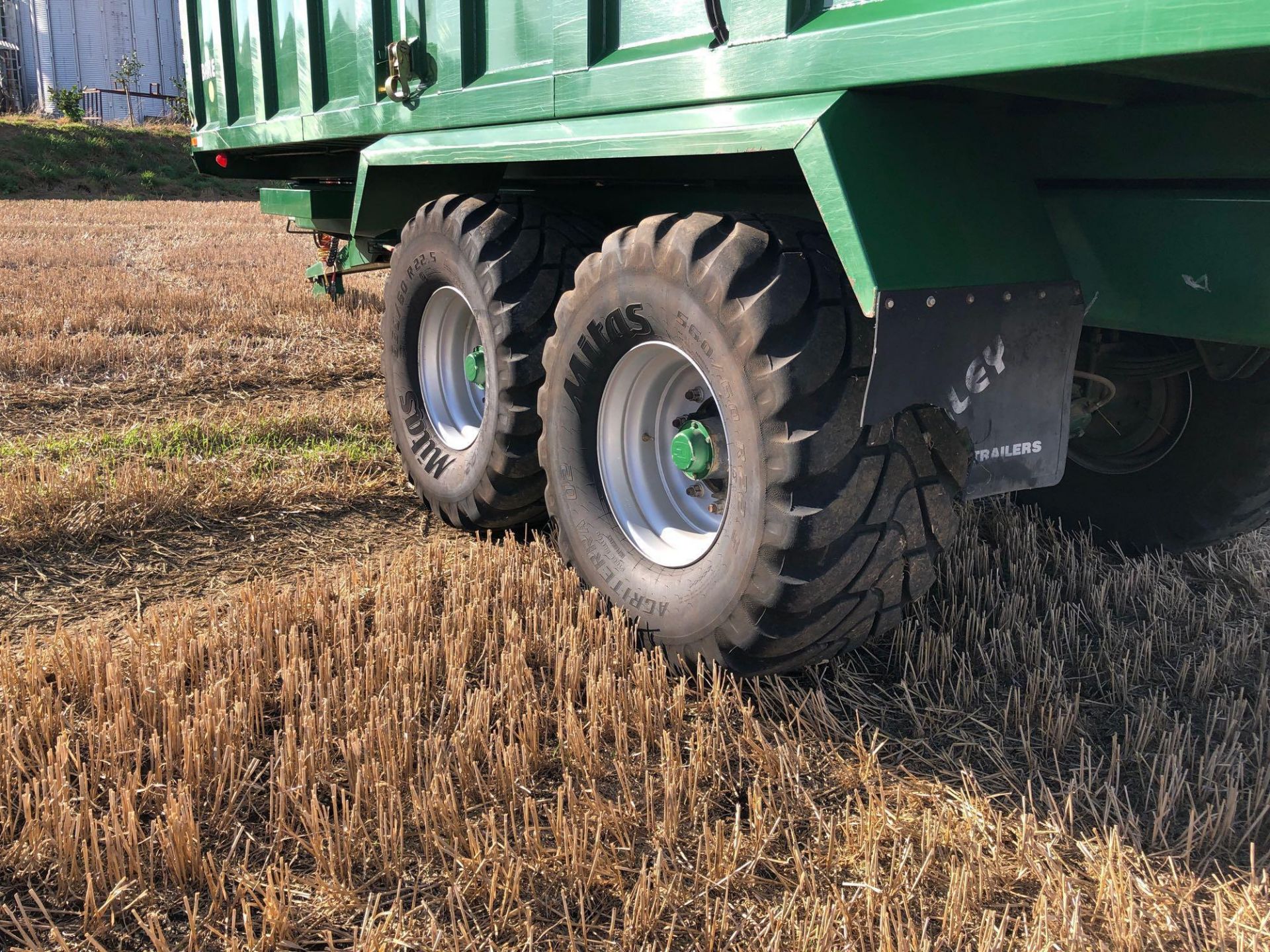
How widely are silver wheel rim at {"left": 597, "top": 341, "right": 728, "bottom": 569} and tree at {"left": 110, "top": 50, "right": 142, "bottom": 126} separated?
112 feet

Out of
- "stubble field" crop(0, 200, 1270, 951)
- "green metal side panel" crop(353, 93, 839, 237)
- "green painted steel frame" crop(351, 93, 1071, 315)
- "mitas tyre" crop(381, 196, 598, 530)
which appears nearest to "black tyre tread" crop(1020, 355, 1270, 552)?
"stubble field" crop(0, 200, 1270, 951)

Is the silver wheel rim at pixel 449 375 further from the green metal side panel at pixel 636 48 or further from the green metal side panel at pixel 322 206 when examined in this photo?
the green metal side panel at pixel 322 206

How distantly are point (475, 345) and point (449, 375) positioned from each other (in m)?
0.17

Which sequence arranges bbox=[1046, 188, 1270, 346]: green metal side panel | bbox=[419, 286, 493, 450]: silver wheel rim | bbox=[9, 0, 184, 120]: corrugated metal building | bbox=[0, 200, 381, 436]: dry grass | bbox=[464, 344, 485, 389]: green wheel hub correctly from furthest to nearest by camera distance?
bbox=[9, 0, 184, 120]: corrugated metal building, bbox=[0, 200, 381, 436]: dry grass, bbox=[419, 286, 493, 450]: silver wheel rim, bbox=[464, 344, 485, 389]: green wheel hub, bbox=[1046, 188, 1270, 346]: green metal side panel

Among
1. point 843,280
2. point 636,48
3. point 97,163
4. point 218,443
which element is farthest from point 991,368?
point 97,163

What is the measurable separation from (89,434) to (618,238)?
10.8 ft

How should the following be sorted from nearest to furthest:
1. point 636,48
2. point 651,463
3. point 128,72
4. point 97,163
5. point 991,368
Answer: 1. point 991,368
2. point 636,48
3. point 651,463
4. point 97,163
5. point 128,72

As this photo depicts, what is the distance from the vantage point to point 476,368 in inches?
142

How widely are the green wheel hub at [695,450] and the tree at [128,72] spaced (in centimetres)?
3434

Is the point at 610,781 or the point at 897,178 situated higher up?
the point at 897,178

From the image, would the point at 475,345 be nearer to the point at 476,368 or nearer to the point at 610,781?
the point at 476,368

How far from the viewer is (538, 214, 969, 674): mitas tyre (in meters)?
2.15

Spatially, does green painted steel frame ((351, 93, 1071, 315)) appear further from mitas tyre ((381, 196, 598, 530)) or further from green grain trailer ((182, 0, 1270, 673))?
mitas tyre ((381, 196, 598, 530))

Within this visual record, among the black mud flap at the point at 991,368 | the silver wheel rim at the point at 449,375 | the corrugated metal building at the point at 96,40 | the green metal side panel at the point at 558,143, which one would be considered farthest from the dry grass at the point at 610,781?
the corrugated metal building at the point at 96,40
